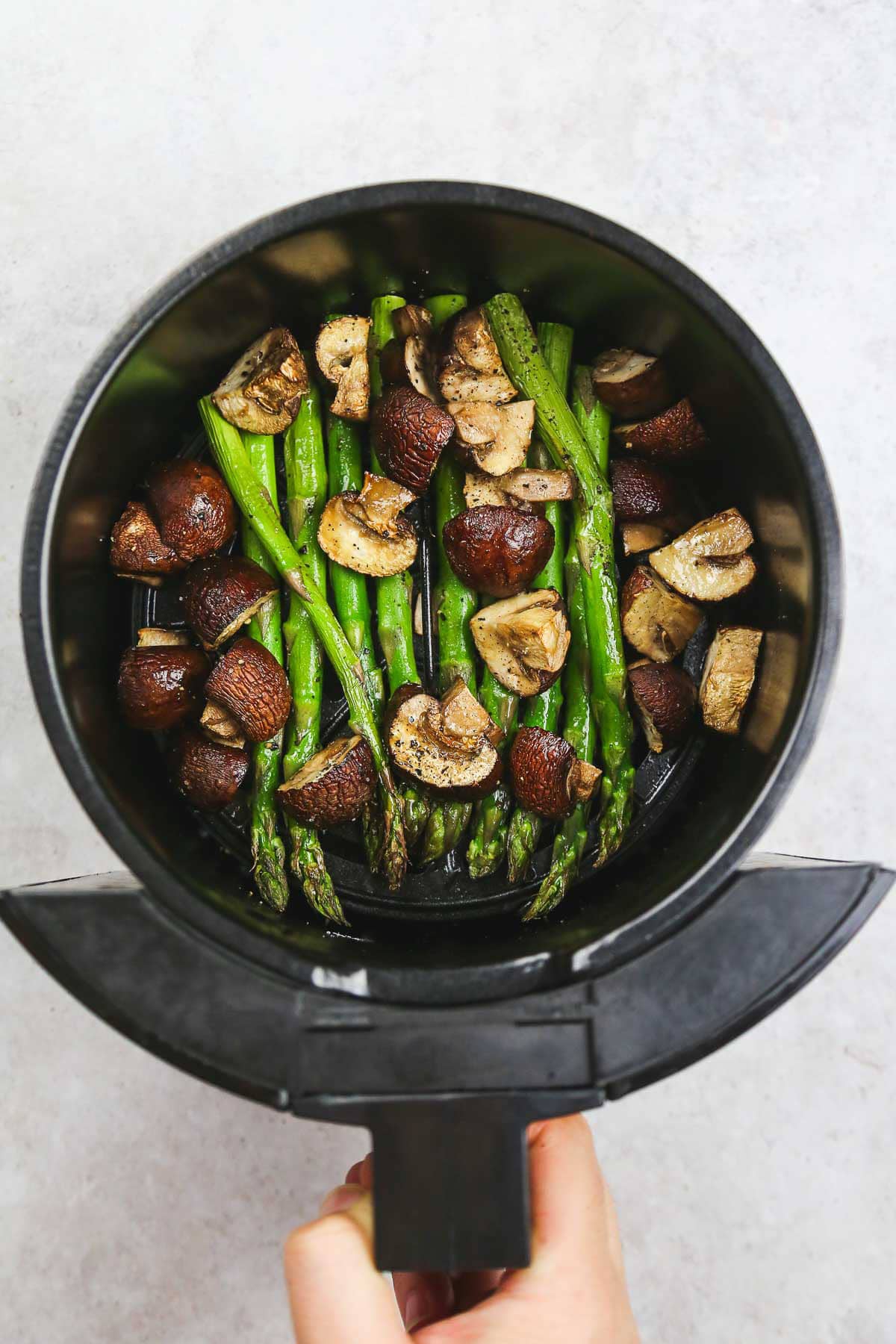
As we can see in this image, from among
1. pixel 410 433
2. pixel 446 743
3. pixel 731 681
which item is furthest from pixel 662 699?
pixel 410 433

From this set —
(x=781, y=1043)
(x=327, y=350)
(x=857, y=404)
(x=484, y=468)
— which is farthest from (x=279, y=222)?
(x=781, y=1043)

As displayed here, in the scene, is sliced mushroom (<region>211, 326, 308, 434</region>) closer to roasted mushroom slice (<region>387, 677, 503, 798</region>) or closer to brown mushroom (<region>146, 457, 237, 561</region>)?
brown mushroom (<region>146, 457, 237, 561</region>)

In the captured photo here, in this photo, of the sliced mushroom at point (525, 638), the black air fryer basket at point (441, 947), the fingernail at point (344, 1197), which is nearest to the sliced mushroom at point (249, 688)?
the black air fryer basket at point (441, 947)

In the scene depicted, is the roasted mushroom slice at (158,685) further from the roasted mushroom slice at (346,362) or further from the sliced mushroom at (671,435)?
the sliced mushroom at (671,435)

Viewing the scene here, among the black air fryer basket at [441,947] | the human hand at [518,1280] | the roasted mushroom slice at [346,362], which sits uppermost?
the roasted mushroom slice at [346,362]

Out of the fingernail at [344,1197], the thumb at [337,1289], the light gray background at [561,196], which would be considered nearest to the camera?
the thumb at [337,1289]

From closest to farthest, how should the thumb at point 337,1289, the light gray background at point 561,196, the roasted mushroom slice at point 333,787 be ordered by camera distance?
the thumb at point 337,1289, the roasted mushroom slice at point 333,787, the light gray background at point 561,196
